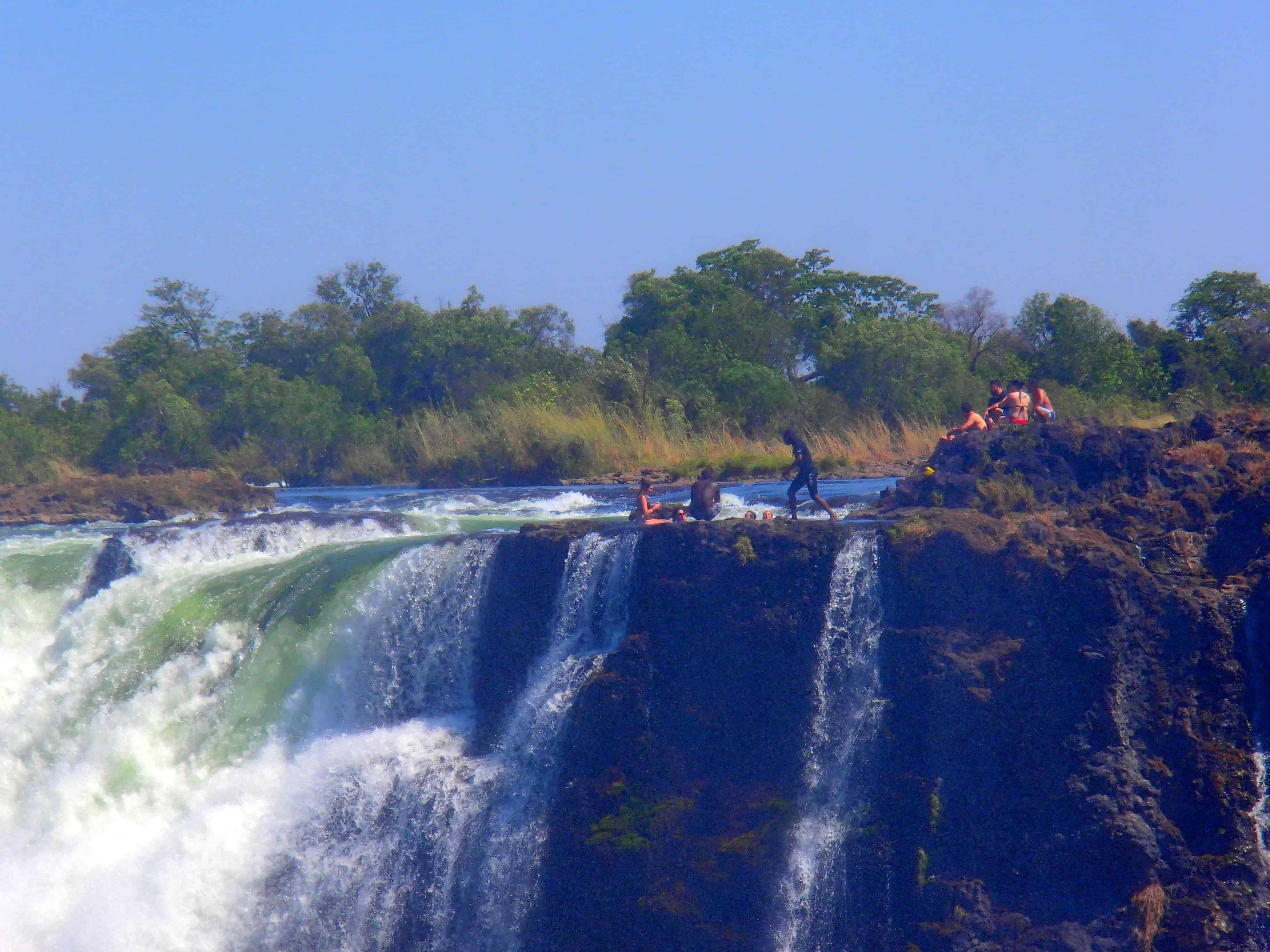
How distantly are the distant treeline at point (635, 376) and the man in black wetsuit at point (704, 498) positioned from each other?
39.2 feet

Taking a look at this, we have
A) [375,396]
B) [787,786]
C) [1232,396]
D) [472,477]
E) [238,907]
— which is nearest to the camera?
[787,786]

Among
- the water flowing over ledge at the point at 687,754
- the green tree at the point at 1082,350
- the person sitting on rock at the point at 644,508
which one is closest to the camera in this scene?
the water flowing over ledge at the point at 687,754

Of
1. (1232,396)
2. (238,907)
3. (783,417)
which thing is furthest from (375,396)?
(238,907)

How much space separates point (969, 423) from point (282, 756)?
7.82 m

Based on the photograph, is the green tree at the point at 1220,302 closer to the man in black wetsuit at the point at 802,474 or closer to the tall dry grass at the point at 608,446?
the tall dry grass at the point at 608,446

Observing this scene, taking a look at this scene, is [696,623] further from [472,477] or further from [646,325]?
[646,325]

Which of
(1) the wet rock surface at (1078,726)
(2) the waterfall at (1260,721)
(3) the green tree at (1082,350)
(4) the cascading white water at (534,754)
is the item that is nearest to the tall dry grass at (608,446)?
(3) the green tree at (1082,350)

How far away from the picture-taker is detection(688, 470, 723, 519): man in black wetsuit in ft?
39.7

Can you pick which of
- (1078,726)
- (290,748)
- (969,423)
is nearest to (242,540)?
(290,748)

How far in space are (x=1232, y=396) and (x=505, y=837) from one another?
1835 cm

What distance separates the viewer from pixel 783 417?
27234 mm

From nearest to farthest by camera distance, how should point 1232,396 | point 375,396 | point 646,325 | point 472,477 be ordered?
point 1232,396 < point 472,477 < point 646,325 < point 375,396

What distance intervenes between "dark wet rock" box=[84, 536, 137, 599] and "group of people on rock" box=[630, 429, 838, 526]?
18.8 ft

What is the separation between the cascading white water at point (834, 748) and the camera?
8156mm
